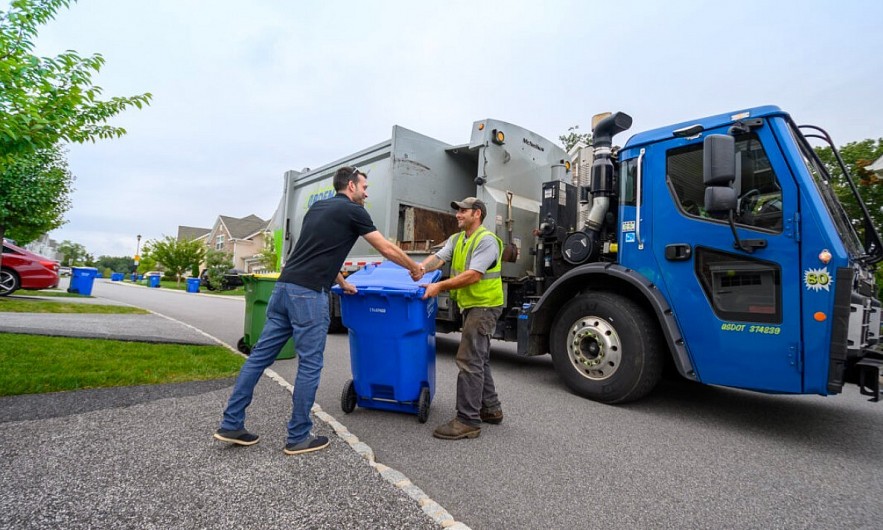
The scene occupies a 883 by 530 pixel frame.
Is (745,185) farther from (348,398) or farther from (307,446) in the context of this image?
(307,446)

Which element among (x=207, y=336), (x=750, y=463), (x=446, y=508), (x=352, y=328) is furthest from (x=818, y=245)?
(x=207, y=336)

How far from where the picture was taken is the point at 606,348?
3.94m

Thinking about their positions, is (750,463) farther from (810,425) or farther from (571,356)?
(571,356)

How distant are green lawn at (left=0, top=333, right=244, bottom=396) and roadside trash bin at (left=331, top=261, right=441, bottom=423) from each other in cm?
185

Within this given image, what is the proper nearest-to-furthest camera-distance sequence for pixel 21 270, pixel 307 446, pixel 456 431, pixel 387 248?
pixel 307 446 < pixel 387 248 < pixel 456 431 < pixel 21 270

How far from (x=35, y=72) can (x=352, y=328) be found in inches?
141

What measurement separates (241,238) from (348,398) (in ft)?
151

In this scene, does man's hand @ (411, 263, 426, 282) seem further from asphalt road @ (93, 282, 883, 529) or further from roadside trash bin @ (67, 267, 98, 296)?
roadside trash bin @ (67, 267, 98, 296)

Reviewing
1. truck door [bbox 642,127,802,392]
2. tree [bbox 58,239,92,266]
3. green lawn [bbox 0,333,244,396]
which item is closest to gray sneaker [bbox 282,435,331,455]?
green lawn [bbox 0,333,244,396]

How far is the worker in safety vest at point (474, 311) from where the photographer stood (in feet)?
10.2

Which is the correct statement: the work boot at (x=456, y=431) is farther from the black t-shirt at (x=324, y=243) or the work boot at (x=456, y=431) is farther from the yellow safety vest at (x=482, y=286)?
the black t-shirt at (x=324, y=243)

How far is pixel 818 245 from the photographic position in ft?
9.90

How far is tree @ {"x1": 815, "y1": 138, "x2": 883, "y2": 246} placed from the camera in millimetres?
6469

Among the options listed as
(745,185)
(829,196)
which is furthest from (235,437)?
(829,196)
